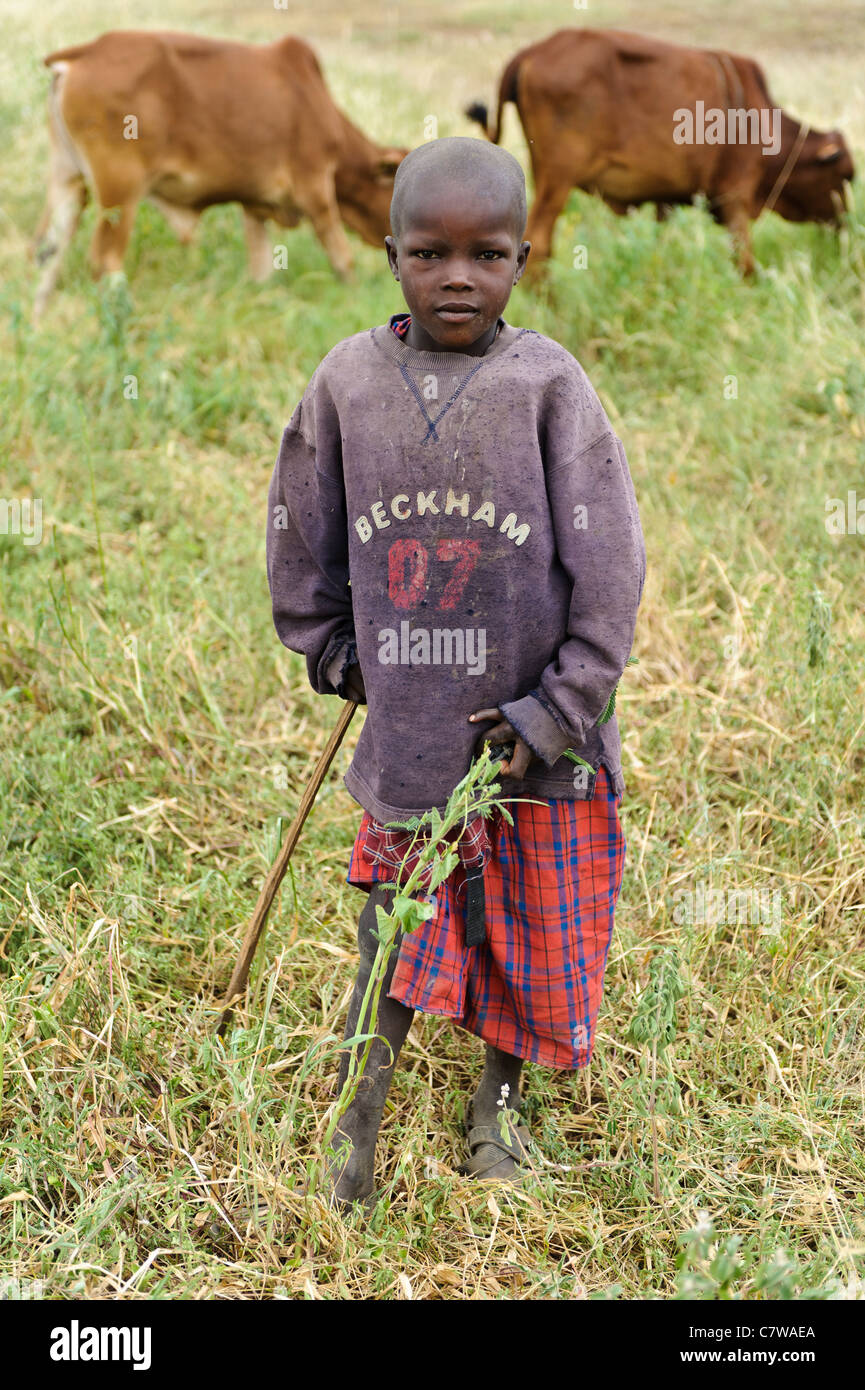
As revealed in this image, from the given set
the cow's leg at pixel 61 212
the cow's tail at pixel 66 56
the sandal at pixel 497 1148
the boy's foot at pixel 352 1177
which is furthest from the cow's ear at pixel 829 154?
the boy's foot at pixel 352 1177

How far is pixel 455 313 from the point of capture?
164 centimetres

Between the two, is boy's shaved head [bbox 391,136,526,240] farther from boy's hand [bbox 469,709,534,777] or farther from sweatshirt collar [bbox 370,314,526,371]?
boy's hand [bbox 469,709,534,777]

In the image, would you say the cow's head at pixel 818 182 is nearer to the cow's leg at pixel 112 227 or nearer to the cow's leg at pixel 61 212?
the cow's leg at pixel 112 227

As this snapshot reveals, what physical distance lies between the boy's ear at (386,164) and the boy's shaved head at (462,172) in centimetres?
552

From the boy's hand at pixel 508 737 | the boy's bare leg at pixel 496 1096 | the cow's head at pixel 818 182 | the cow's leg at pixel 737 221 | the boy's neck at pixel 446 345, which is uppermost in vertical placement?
the cow's head at pixel 818 182

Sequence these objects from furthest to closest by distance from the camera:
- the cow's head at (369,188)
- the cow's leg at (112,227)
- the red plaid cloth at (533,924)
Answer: the cow's head at (369,188) < the cow's leg at (112,227) < the red plaid cloth at (533,924)

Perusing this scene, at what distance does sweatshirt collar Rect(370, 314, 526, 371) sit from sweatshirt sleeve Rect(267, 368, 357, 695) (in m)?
0.12

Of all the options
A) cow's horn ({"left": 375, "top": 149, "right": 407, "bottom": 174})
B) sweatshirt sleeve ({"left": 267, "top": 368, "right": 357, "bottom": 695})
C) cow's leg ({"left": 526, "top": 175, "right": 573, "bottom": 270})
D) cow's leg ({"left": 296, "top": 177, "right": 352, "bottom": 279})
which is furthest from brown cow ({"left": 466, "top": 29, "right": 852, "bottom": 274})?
sweatshirt sleeve ({"left": 267, "top": 368, "right": 357, "bottom": 695})

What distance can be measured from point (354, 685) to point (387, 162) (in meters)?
5.61

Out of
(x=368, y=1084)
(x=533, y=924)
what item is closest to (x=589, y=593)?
(x=533, y=924)

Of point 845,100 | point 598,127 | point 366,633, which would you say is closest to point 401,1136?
point 366,633

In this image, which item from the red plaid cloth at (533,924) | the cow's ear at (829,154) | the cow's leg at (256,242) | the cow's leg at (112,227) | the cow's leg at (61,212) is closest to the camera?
the red plaid cloth at (533,924)

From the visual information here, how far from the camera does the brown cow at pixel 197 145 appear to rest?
5902mm

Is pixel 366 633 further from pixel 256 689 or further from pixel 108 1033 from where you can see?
pixel 256 689
